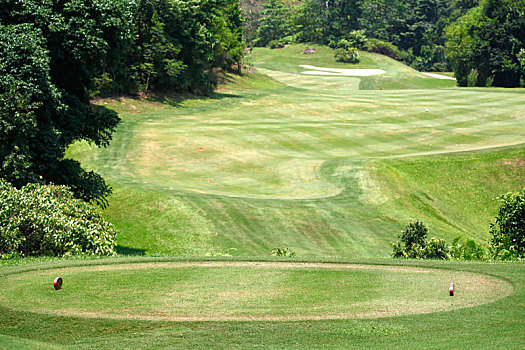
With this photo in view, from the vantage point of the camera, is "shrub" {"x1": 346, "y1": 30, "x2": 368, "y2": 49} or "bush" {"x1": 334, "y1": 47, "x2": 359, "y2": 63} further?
"shrub" {"x1": 346, "y1": 30, "x2": 368, "y2": 49}

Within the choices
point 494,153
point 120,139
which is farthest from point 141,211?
point 494,153

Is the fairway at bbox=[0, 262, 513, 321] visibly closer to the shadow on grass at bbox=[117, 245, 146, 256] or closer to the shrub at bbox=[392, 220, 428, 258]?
the shrub at bbox=[392, 220, 428, 258]

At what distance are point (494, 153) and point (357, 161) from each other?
10509 millimetres

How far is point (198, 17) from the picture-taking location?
72812 mm

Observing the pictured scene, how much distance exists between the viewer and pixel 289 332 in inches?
330

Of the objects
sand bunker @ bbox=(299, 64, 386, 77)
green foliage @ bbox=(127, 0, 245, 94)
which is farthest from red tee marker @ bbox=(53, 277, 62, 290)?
sand bunker @ bbox=(299, 64, 386, 77)

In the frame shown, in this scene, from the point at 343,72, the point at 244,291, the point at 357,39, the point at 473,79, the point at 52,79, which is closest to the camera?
the point at 244,291

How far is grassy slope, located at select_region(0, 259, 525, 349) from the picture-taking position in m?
7.87

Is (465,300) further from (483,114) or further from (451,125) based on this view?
(483,114)

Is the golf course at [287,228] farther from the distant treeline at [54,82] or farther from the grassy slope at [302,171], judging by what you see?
the distant treeline at [54,82]

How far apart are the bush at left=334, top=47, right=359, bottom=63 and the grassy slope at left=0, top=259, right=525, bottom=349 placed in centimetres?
13290

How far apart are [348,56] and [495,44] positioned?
43.0m

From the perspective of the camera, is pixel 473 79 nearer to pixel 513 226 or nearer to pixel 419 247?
pixel 513 226

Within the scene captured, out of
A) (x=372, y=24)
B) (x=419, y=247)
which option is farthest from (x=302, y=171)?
(x=372, y=24)
